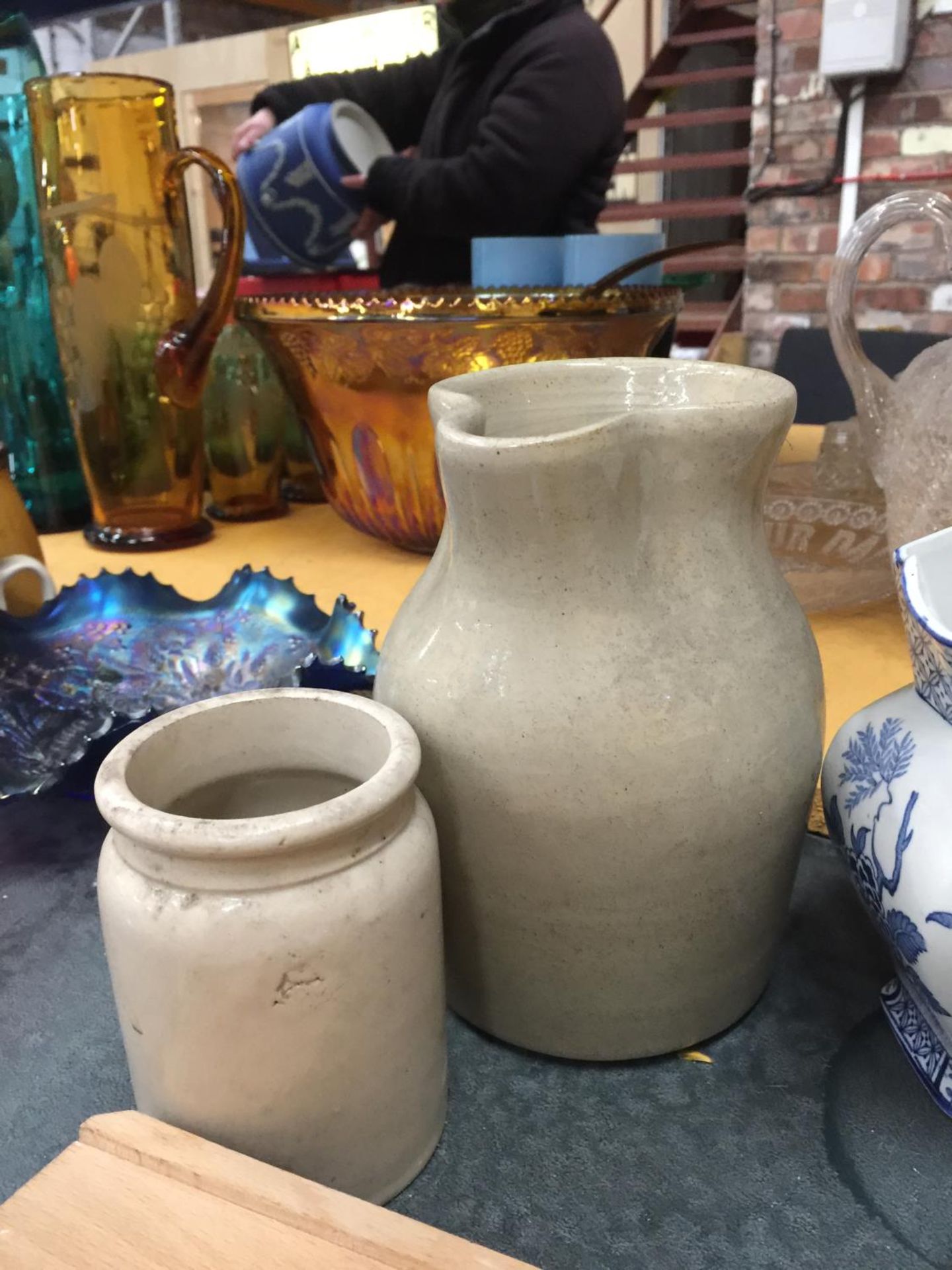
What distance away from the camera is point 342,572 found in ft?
2.62

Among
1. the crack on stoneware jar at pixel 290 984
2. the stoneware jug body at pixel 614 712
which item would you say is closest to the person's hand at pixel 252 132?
the stoneware jug body at pixel 614 712

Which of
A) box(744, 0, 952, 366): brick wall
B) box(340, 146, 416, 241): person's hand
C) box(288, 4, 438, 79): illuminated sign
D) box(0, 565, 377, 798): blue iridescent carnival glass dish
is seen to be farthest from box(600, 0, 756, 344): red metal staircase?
box(0, 565, 377, 798): blue iridescent carnival glass dish

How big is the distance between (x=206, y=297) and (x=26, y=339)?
0.63 feet

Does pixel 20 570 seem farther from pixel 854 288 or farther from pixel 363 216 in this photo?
pixel 363 216

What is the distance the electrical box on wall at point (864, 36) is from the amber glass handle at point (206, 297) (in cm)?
166

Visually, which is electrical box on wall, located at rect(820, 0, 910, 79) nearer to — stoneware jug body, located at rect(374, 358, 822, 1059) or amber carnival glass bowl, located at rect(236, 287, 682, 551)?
amber carnival glass bowl, located at rect(236, 287, 682, 551)

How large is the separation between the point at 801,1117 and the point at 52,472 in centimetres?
83

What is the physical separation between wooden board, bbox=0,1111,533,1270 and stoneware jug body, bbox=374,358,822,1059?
4.6 inches

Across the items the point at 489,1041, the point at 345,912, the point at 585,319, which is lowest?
the point at 489,1041

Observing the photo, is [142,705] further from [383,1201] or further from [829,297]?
[829,297]

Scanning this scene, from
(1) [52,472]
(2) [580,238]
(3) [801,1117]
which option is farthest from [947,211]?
(1) [52,472]

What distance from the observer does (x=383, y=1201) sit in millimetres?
346

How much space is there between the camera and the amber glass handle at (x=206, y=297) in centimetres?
76

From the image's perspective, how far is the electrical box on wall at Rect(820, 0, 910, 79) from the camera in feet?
6.24
